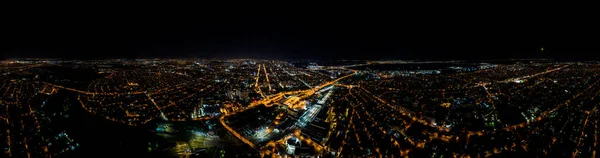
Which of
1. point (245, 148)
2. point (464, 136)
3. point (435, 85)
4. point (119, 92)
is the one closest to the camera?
point (245, 148)

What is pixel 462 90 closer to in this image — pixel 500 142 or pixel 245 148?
pixel 500 142

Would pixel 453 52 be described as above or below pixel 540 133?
above

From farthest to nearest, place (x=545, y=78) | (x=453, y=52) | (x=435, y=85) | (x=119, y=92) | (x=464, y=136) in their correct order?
1. (x=453, y=52)
2. (x=545, y=78)
3. (x=435, y=85)
4. (x=119, y=92)
5. (x=464, y=136)

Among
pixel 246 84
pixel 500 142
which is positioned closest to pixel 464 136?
pixel 500 142

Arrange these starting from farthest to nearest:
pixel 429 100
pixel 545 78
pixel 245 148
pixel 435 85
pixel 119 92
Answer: pixel 545 78
pixel 435 85
pixel 119 92
pixel 429 100
pixel 245 148

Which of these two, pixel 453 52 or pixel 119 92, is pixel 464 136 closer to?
pixel 119 92

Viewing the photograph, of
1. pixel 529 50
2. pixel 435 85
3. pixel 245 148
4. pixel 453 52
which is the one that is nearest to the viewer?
pixel 245 148

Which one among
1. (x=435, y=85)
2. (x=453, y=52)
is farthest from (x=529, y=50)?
(x=435, y=85)

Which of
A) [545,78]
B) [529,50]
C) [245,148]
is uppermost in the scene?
[529,50]

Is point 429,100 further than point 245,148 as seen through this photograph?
Yes
